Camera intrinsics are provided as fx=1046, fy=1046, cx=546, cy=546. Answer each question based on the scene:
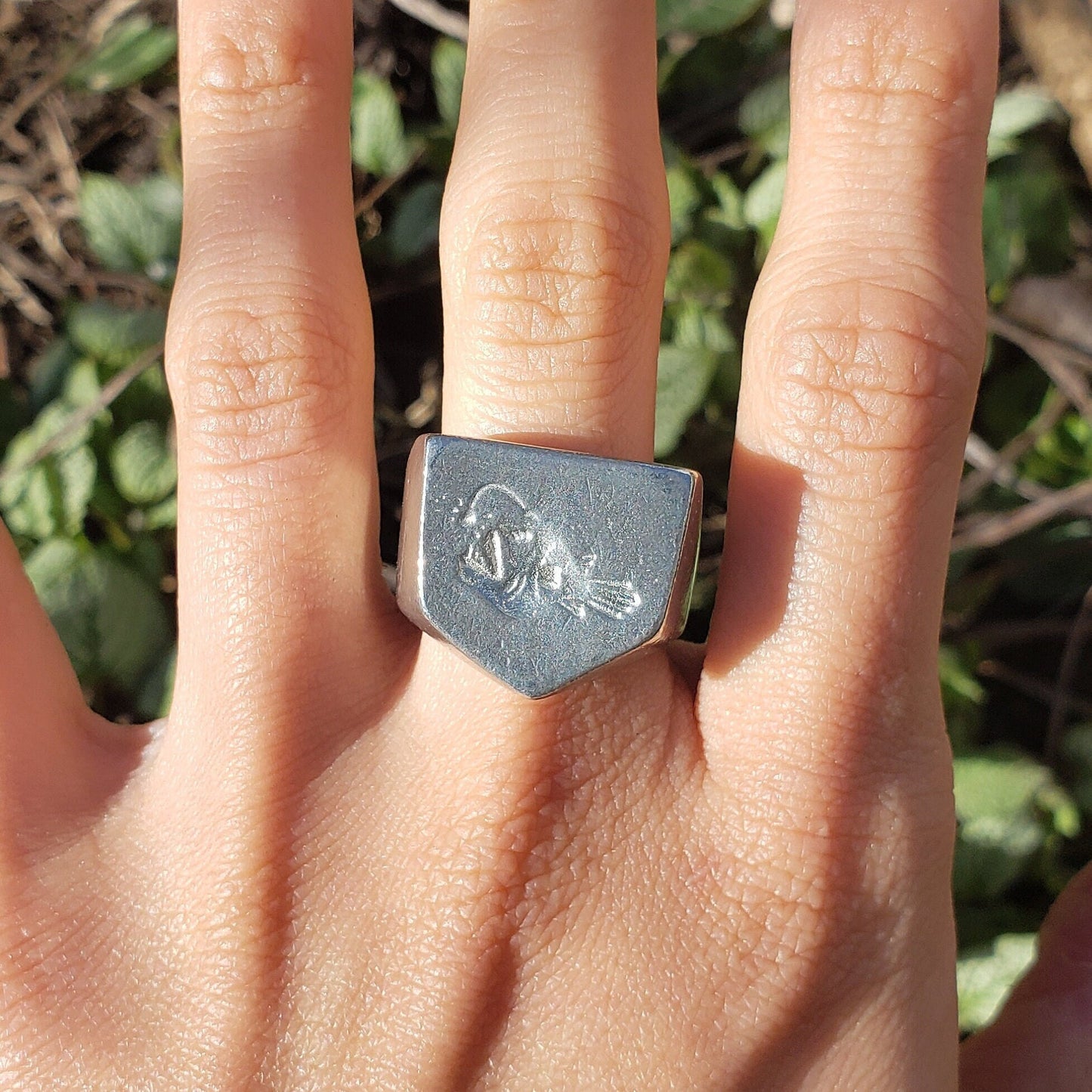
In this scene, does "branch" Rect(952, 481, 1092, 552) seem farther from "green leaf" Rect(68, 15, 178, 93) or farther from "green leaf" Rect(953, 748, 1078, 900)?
"green leaf" Rect(68, 15, 178, 93)

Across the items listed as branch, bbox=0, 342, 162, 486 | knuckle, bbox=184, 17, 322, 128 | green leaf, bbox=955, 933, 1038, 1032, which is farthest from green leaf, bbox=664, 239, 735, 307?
green leaf, bbox=955, 933, 1038, 1032

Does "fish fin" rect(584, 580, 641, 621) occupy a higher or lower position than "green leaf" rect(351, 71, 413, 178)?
lower

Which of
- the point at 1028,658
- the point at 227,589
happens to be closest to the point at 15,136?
the point at 227,589

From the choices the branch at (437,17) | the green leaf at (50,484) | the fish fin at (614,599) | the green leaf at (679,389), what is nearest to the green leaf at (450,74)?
the branch at (437,17)

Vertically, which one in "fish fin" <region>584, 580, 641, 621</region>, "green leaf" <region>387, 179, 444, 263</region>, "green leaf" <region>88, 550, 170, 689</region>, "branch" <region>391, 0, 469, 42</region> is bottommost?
"green leaf" <region>88, 550, 170, 689</region>

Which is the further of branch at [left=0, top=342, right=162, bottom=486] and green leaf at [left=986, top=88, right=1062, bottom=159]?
green leaf at [left=986, top=88, right=1062, bottom=159]

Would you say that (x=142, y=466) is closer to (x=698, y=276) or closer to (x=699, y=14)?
(x=698, y=276)

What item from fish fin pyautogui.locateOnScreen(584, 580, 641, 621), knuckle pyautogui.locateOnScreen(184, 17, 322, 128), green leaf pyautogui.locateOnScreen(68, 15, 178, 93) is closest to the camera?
fish fin pyautogui.locateOnScreen(584, 580, 641, 621)

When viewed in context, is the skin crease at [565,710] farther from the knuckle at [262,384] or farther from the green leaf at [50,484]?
the green leaf at [50,484]
